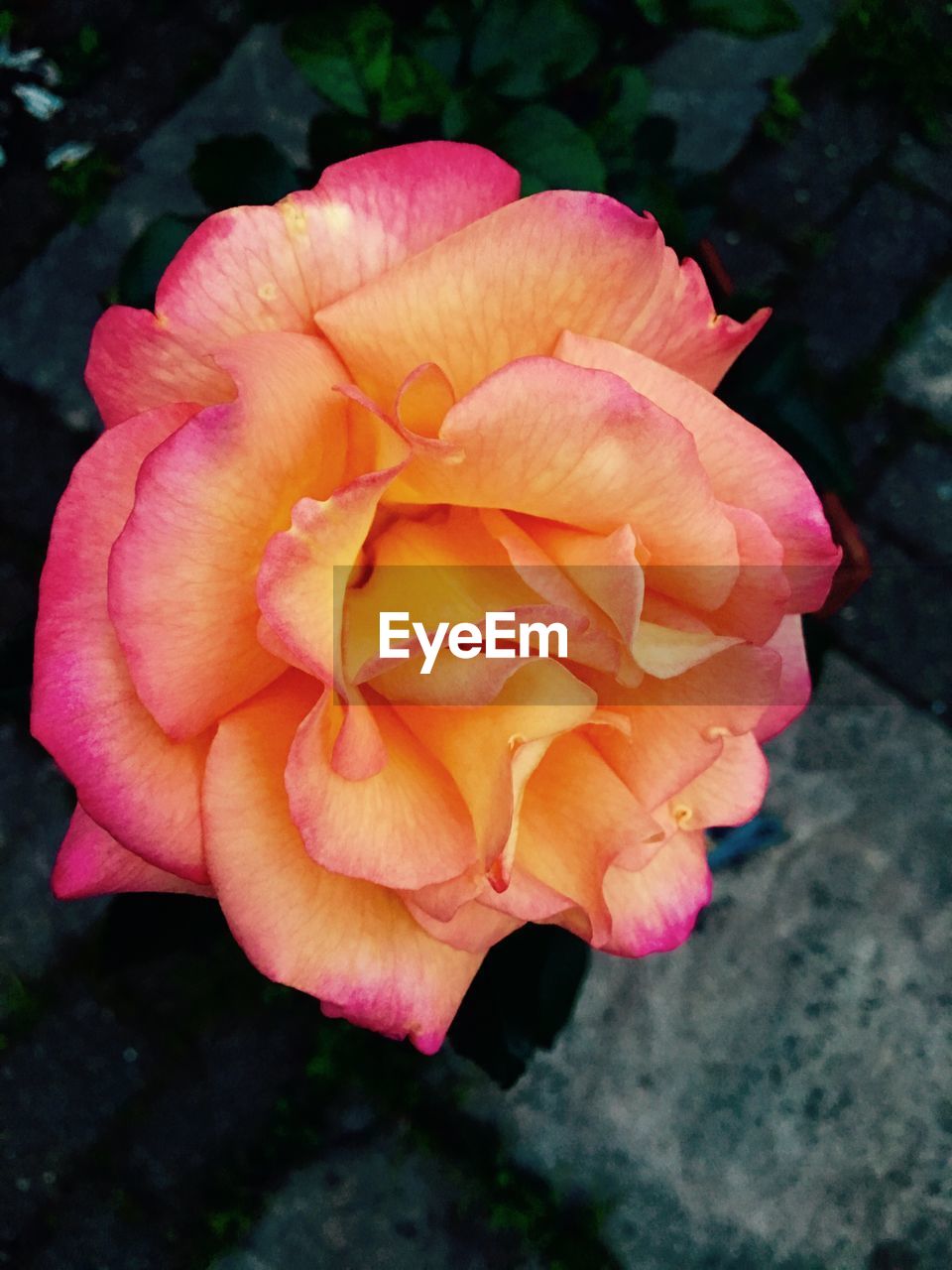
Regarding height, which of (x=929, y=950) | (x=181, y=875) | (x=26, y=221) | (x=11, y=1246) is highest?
(x=181, y=875)

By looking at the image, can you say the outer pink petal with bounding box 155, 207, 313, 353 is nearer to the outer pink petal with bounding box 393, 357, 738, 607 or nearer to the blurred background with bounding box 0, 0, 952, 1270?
the outer pink petal with bounding box 393, 357, 738, 607

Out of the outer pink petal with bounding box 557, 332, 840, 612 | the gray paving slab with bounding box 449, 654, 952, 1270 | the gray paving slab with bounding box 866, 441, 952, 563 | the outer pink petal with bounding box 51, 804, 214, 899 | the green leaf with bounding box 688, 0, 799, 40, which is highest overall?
the green leaf with bounding box 688, 0, 799, 40

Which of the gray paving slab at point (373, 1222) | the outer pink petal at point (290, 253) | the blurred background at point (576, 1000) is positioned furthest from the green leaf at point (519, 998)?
the gray paving slab at point (373, 1222)

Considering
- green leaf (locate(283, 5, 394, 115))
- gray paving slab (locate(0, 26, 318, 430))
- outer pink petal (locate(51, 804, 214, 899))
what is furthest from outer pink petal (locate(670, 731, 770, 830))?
gray paving slab (locate(0, 26, 318, 430))

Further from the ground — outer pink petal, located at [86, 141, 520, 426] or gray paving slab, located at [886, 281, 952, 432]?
outer pink petal, located at [86, 141, 520, 426]

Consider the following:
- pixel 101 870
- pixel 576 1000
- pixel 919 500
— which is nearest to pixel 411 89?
pixel 101 870

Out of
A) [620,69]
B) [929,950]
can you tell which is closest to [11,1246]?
[929,950]

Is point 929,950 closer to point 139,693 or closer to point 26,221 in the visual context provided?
point 139,693
